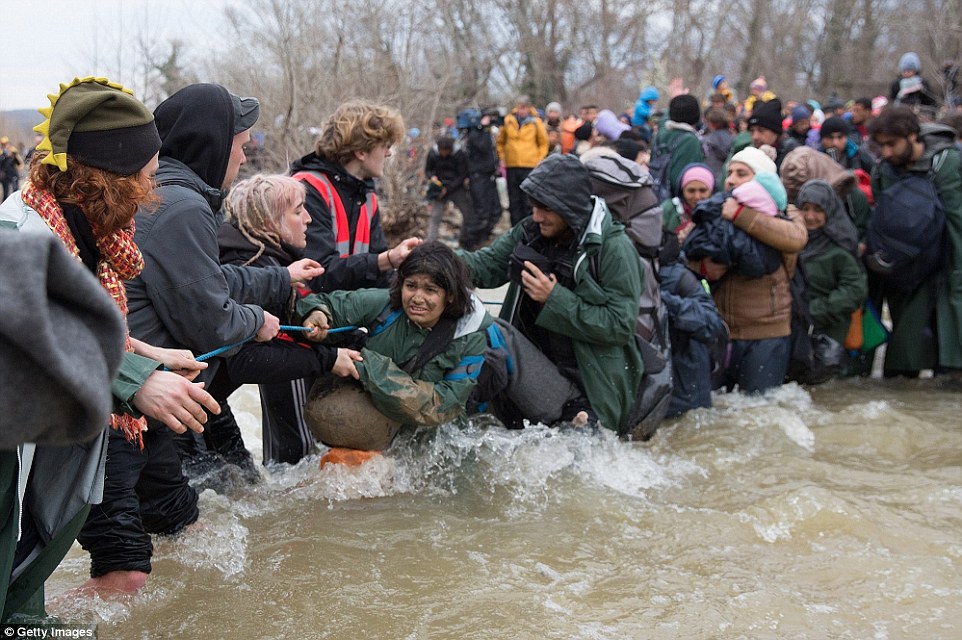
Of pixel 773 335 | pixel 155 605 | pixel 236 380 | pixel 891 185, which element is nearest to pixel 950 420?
pixel 773 335

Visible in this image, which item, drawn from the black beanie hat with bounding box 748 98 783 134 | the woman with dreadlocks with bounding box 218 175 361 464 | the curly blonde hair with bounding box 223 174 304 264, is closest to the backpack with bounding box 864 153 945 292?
the black beanie hat with bounding box 748 98 783 134

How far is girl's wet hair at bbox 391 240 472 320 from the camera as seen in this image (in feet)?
13.9

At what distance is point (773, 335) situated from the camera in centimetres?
643

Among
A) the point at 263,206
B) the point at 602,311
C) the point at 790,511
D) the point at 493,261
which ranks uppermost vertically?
the point at 263,206

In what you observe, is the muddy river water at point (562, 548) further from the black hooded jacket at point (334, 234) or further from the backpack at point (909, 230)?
the backpack at point (909, 230)

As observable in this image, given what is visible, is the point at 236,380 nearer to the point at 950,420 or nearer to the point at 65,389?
the point at 65,389

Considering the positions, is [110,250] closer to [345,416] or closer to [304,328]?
[304,328]

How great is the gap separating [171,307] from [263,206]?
1.00 m

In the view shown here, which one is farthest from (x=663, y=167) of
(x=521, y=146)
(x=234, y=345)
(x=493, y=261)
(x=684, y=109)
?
(x=234, y=345)

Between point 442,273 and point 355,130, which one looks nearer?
point 442,273

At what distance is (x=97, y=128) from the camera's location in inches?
99.7

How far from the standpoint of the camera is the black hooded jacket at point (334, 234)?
4.50 meters

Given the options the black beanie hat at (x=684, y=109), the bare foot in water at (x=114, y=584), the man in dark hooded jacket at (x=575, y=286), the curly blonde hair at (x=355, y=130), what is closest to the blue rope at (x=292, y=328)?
the curly blonde hair at (x=355, y=130)

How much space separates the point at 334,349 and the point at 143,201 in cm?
159
